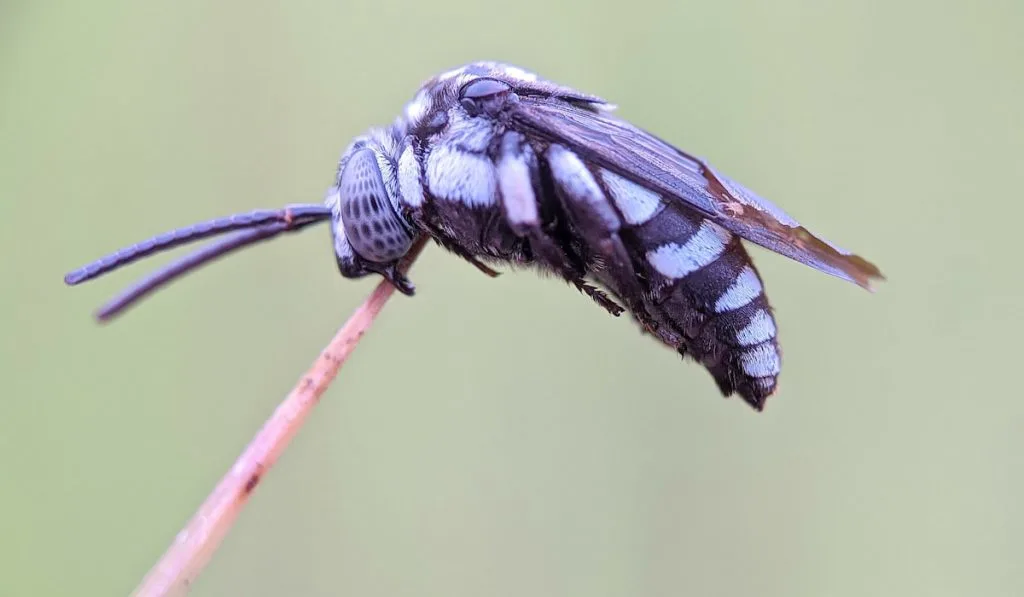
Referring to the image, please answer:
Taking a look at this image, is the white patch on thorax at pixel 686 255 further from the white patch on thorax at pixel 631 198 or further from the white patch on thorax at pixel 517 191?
the white patch on thorax at pixel 517 191

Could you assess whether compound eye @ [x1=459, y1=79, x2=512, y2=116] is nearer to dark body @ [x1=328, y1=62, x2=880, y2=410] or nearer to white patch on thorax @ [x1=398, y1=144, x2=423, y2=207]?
dark body @ [x1=328, y1=62, x2=880, y2=410]

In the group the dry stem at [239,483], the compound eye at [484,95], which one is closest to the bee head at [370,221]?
the compound eye at [484,95]

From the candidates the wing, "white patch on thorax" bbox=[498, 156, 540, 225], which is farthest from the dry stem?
the wing

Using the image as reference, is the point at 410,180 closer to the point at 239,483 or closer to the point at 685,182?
the point at 685,182

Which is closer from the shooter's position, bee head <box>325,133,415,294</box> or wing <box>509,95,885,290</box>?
wing <box>509,95,885,290</box>

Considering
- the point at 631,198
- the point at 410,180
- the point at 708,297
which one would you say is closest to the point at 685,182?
the point at 631,198

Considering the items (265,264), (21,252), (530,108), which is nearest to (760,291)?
(530,108)

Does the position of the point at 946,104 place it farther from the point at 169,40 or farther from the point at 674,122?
the point at 169,40
